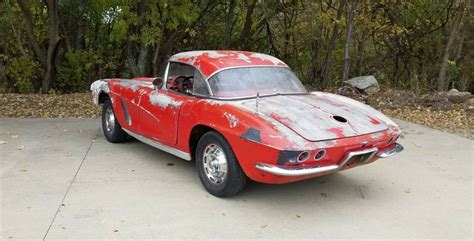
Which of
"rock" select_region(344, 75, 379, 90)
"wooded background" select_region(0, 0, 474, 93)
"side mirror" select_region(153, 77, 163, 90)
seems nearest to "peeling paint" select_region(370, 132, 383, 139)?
"side mirror" select_region(153, 77, 163, 90)

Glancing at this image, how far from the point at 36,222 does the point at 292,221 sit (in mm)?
2190

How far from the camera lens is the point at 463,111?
9.33 metres

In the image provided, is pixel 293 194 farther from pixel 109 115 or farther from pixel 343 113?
pixel 109 115

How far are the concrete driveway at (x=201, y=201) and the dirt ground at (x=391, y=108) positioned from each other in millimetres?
2385

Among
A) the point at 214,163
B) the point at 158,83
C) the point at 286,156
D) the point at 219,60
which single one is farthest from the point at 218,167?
the point at 158,83

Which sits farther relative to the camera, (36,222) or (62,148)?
(62,148)

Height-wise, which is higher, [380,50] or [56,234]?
[380,50]

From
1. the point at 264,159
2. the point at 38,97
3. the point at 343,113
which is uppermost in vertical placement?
the point at 343,113

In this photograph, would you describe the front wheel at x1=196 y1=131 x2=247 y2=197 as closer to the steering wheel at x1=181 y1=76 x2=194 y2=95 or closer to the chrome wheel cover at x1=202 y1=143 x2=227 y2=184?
the chrome wheel cover at x1=202 y1=143 x2=227 y2=184

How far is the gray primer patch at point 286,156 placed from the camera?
3838 millimetres

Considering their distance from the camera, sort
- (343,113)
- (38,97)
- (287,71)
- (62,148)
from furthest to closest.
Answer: (38,97), (62,148), (287,71), (343,113)

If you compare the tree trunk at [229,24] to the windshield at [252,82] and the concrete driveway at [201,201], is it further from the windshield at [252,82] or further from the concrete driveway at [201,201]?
the windshield at [252,82]

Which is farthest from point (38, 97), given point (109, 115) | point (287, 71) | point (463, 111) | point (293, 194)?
point (463, 111)

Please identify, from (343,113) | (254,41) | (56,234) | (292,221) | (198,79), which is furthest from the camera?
(254,41)
